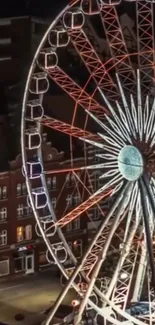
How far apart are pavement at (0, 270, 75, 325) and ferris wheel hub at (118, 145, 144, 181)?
499 centimetres

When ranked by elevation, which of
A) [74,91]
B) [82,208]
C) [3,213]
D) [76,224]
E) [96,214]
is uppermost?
[74,91]

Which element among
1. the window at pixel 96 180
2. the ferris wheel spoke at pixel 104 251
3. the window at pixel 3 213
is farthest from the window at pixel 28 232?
the ferris wheel spoke at pixel 104 251

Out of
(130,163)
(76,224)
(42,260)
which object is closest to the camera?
(130,163)

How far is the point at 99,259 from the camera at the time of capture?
21.0 metres

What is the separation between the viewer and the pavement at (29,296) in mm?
25109

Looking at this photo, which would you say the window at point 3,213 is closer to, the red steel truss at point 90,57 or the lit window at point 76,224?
the lit window at point 76,224

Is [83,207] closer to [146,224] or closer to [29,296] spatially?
[146,224]

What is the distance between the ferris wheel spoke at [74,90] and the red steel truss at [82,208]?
122 cm

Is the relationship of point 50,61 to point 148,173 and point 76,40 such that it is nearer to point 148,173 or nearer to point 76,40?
point 76,40

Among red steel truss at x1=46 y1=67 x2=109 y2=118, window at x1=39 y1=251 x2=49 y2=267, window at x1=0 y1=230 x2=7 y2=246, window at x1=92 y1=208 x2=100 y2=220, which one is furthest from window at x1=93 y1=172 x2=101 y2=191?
red steel truss at x1=46 y1=67 x2=109 y2=118

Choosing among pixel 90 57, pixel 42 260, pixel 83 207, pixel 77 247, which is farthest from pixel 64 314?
pixel 90 57

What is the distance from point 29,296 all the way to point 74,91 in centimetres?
448

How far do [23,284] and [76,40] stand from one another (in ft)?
19.4

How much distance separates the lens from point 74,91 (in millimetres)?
23375
